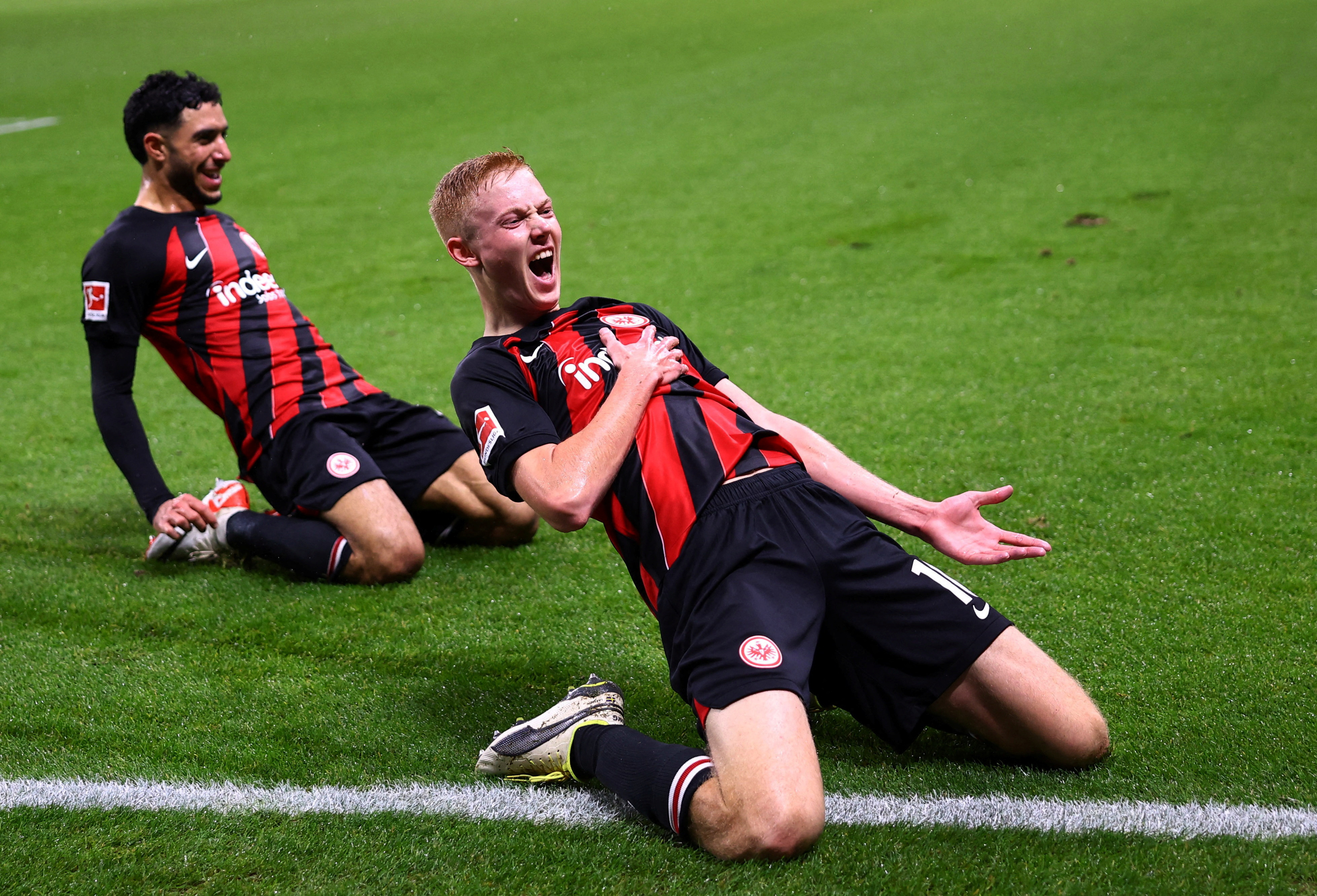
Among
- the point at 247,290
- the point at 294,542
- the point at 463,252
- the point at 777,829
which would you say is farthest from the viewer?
the point at 247,290

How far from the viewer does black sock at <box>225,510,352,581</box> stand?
13.6ft

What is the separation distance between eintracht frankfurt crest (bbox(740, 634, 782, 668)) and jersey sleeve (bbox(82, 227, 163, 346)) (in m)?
2.91

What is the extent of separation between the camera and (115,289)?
4.31 m

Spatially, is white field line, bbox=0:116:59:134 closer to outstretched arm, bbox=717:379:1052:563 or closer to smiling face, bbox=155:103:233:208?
smiling face, bbox=155:103:233:208

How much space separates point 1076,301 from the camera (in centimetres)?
722

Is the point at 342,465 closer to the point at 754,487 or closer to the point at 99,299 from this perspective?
the point at 99,299

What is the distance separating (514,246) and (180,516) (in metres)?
1.85

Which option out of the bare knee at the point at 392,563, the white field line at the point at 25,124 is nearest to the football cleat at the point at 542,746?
the bare knee at the point at 392,563

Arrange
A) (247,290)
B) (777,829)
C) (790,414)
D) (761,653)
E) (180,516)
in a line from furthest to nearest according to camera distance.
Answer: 1. (790,414)
2. (247,290)
3. (180,516)
4. (761,653)
5. (777,829)

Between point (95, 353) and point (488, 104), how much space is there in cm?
1152

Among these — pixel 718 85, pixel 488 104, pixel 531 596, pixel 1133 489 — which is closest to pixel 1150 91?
pixel 718 85

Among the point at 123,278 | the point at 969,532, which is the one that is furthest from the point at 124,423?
the point at 969,532

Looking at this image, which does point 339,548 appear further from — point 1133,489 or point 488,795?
point 1133,489

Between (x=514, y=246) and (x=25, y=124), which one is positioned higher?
(x=25, y=124)
